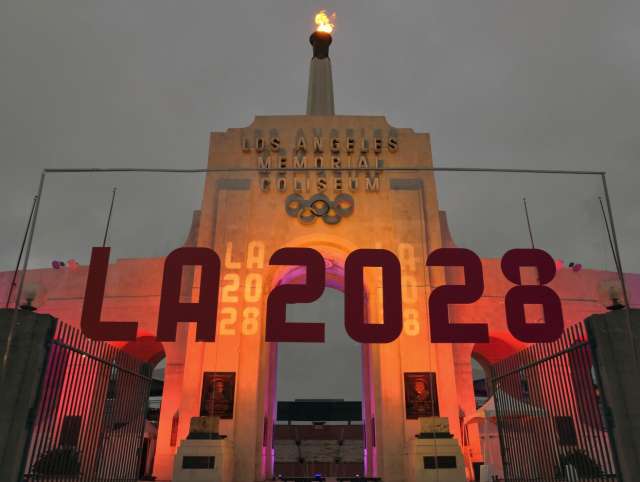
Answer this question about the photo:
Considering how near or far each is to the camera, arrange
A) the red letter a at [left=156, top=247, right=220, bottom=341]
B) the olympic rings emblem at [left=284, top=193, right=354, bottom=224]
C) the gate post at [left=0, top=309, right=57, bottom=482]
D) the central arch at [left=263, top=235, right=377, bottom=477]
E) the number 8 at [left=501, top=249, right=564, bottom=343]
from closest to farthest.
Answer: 1. the gate post at [left=0, top=309, right=57, bottom=482]
2. the number 8 at [left=501, top=249, right=564, bottom=343]
3. the red letter a at [left=156, top=247, right=220, bottom=341]
4. the central arch at [left=263, top=235, right=377, bottom=477]
5. the olympic rings emblem at [left=284, top=193, right=354, bottom=224]

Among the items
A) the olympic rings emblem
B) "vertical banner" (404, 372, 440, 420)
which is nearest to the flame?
the olympic rings emblem

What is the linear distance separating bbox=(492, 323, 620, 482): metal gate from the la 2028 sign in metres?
2.85

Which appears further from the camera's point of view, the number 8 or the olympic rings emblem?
the olympic rings emblem

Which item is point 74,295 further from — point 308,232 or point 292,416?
point 292,416

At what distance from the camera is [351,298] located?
15.6 meters

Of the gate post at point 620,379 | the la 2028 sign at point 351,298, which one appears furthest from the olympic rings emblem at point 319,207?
the gate post at point 620,379

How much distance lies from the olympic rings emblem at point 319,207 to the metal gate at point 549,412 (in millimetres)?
11966

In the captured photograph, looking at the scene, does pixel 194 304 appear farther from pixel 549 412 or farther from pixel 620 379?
pixel 620 379

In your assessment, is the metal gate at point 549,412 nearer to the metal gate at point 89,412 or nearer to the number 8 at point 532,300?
the number 8 at point 532,300

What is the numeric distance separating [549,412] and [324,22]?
104 ft

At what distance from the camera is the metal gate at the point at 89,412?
30.5ft

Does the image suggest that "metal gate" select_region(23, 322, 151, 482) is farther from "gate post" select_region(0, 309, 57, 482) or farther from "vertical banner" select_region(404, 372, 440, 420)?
"vertical banner" select_region(404, 372, 440, 420)

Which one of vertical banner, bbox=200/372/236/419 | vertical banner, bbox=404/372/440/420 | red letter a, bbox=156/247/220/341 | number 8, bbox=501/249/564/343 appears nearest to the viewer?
number 8, bbox=501/249/564/343

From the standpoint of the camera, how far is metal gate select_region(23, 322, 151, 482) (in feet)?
30.5
